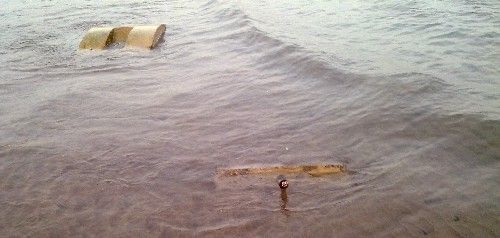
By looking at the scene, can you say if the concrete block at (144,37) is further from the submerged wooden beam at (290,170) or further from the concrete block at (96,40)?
the submerged wooden beam at (290,170)

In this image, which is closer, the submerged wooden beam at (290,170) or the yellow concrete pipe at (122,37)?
the submerged wooden beam at (290,170)

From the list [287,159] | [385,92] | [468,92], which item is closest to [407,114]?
[385,92]

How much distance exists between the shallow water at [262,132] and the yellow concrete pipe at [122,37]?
336 millimetres

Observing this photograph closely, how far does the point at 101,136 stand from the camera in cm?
489

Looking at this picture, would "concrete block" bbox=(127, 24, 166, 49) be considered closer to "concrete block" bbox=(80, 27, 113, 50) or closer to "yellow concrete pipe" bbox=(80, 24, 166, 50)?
"yellow concrete pipe" bbox=(80, 24, 166, 50)

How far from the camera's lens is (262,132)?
4.83 m

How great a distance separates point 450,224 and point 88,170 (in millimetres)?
3559

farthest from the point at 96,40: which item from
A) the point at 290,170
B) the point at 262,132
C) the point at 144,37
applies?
the point at 290,170

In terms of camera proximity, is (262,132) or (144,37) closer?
(262,132)

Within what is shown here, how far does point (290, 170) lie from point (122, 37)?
7.17 metres

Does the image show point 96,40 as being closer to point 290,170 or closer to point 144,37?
point 144,37

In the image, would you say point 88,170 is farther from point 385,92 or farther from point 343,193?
point 385,92

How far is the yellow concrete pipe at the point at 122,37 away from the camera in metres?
9.12

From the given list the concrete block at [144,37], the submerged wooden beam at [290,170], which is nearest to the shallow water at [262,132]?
the submerged wooden beam at [290,170]
